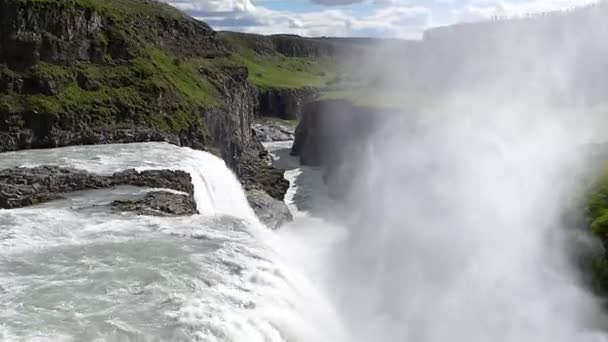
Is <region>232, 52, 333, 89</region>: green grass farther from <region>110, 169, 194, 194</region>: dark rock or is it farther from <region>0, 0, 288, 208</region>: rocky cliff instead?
<region>110, 169, 194, 194</region>: dark rock

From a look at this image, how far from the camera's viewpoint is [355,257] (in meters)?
36.2

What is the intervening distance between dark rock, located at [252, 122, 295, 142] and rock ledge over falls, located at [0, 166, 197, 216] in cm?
6731

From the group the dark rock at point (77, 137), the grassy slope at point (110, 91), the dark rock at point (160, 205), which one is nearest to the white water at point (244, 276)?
the dark rock at point (160, 205)

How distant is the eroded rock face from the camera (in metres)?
26.0

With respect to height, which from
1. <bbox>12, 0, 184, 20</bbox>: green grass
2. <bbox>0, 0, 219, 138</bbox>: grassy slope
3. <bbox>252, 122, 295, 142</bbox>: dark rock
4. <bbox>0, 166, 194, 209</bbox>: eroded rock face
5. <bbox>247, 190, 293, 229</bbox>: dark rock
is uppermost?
<bbox>12, 0, 184, 20</bbox>: green grass

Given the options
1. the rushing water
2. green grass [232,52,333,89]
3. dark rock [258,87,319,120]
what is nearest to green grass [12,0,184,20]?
the rushing water

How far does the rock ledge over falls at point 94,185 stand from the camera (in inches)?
972

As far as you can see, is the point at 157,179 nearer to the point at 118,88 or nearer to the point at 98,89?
the point at 98,89

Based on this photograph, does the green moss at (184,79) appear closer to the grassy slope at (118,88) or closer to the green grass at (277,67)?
the grassy slope at (118,88)

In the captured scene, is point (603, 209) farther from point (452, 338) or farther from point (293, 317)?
point (293, 317)

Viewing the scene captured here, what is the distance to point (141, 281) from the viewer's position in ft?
56.4

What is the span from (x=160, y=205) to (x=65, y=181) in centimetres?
555

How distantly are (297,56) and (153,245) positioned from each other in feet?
561

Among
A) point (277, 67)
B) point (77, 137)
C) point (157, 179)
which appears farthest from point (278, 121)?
point (157, 179)
